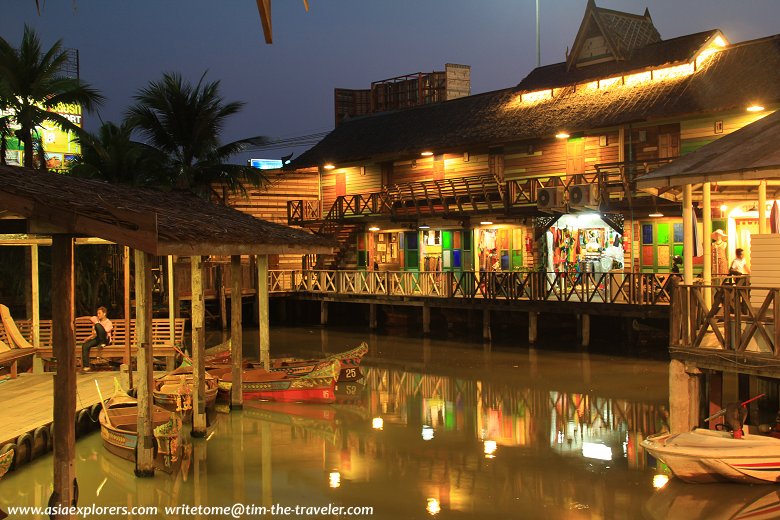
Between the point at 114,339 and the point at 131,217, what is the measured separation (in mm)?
11240

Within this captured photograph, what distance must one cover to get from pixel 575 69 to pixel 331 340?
44.4 ft

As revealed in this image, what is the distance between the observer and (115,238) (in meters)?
9.72

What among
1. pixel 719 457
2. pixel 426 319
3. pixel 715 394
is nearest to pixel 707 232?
pixel 715 394

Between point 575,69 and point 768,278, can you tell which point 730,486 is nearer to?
point 768,278

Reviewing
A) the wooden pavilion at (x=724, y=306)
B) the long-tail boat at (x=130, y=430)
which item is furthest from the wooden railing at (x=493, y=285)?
the long-tail boat at (x=130, y=430)

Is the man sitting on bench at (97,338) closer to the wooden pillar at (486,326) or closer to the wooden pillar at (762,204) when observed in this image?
the wooden pillar at (762,204)

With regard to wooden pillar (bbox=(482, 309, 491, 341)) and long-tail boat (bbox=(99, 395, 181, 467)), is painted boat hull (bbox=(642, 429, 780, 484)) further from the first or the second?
wooden pillar (bbox=(482, 309, 491, 341))

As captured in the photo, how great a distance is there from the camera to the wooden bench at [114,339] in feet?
60.4

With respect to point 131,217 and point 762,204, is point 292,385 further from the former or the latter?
point 762,204

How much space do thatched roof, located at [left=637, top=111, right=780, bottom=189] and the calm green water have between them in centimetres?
435

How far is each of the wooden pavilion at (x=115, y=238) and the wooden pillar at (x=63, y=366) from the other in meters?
0.01

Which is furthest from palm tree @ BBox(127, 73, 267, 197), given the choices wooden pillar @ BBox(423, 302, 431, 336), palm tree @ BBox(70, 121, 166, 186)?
wooden pillar @ BBox(423, 302, 431, 336)

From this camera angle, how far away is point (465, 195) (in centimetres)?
3250

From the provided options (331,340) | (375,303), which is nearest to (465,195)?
(375,303)
